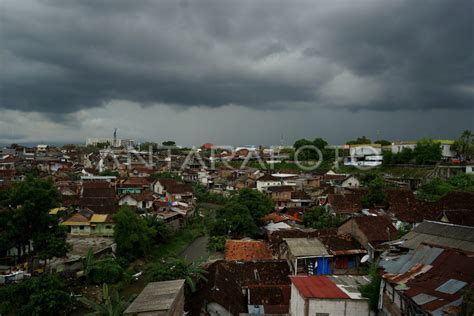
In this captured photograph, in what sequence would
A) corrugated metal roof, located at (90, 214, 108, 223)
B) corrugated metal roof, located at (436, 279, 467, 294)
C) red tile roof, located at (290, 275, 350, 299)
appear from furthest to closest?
1. corrugated metal roof, located at (90, 214, 108, 223)
2. red tile roof, located at (290, 275, 350, 299)
3. corrugated metal roof, located at (436, 279, 467, 294)

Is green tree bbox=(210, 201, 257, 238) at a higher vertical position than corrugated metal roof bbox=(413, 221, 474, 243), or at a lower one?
lower

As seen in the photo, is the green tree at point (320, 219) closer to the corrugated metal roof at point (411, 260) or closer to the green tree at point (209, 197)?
the corrugated metal roof at point (411, 260)

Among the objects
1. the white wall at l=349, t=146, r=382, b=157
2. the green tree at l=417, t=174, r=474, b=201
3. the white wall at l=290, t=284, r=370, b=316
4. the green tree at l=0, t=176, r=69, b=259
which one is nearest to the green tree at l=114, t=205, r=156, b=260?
the green tree at l=0, t=176, r=69, b=259

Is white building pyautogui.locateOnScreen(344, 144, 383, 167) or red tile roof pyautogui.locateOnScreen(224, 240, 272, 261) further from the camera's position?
white building pyautogui.locateOnScreen(344, 144, 383, 167)

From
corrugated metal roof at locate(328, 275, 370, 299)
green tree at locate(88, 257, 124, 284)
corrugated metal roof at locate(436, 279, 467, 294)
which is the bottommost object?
green tree at locate(88, 257, 124, 284)

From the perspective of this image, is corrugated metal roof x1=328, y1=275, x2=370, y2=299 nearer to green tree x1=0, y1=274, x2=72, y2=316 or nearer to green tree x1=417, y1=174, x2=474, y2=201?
green tree x1=0, y1=274, x2=72, y2=316

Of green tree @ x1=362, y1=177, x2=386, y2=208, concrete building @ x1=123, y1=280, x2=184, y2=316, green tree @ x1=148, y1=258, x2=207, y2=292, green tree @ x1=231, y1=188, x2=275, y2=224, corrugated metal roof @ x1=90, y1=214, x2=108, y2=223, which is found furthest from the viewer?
green tree @ x1=231, y1=188, x2=275, y2=224

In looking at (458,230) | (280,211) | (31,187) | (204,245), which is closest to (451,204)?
(458,230)

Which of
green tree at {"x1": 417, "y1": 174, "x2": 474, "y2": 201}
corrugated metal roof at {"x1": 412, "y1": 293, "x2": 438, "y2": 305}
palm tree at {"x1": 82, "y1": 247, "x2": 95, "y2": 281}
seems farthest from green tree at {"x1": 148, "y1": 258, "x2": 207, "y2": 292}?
green tree at {"x1": 417, "y1": 174, "x2": 474, "y2": 201}
